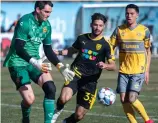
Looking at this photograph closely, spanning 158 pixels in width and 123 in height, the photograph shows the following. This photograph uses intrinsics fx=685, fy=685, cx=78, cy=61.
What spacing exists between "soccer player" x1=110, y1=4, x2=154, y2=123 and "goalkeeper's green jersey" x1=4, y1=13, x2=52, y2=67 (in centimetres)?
153

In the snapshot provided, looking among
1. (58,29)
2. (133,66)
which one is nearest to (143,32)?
(133,66)

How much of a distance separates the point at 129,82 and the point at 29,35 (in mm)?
2160

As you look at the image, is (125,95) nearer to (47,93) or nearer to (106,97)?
(106,97)

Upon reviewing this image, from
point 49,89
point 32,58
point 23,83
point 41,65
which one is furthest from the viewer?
point 23,83

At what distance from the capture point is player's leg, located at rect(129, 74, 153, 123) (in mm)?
11898

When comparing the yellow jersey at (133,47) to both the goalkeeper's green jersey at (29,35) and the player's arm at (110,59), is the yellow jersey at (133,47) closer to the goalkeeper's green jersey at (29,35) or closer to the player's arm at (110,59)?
the player's arm at (110,59)

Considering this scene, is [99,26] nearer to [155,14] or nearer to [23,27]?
[23,27]

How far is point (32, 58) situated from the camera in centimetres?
1062

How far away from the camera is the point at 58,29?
129ft

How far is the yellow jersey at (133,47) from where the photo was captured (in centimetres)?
1209

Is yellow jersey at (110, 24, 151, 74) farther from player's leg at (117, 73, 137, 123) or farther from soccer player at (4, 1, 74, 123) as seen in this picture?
soccer player at (4, 1, 74, 123)

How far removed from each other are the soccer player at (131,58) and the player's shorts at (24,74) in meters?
1.70

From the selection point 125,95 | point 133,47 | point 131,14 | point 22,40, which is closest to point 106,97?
point 125,95

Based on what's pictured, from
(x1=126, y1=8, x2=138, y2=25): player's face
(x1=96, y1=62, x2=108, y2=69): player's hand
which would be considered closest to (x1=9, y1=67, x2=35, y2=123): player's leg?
(x1=96, y1=62, x2=108, y2=69): player's hand
